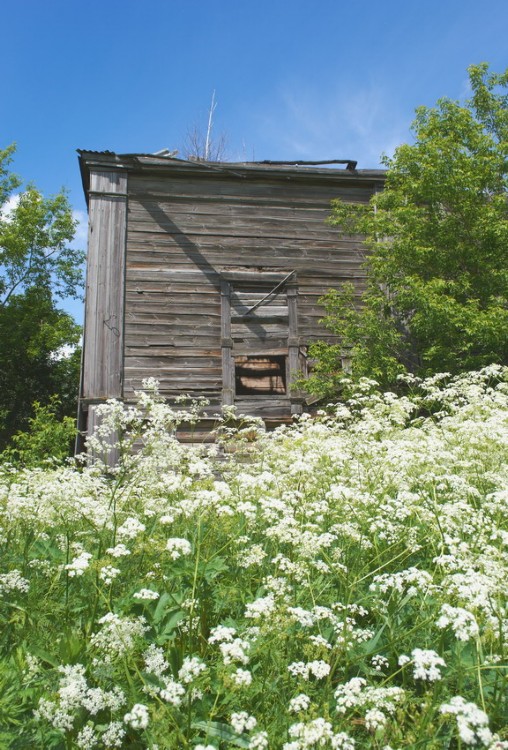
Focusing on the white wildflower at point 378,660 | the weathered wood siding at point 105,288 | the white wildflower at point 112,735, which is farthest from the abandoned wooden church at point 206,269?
the white wildflower at point 112,735

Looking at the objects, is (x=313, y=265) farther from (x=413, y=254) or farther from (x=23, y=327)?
(x=23, y=327)

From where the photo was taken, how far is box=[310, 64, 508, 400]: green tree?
1120 centimetres

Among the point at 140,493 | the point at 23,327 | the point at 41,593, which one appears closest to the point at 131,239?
the point at 140,493

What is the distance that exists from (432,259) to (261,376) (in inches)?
204

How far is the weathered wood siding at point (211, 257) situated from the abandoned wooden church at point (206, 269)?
0.02 metres

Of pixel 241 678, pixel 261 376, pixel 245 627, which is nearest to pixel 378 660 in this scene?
pixel 245 627

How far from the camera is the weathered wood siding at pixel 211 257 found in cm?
1223

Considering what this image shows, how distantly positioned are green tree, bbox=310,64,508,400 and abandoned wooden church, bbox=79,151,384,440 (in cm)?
90

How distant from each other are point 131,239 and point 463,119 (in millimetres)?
7792

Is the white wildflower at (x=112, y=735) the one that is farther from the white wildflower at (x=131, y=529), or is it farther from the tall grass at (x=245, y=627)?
the white wildflower at (x=131, y=529)

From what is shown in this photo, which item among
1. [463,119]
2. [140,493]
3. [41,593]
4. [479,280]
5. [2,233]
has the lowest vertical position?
[41,593]

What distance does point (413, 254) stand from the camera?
11.8 m

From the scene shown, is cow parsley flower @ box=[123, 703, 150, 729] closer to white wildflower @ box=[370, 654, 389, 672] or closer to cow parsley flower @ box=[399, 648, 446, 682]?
cow parsley flower @ box=[399, 648, 446, 682]

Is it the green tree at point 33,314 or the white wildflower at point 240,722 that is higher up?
the green tree at point 33,314
